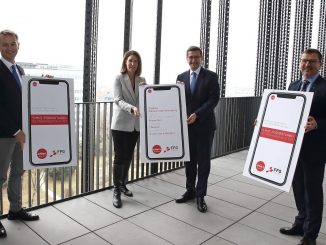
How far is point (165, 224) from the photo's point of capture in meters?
2.67

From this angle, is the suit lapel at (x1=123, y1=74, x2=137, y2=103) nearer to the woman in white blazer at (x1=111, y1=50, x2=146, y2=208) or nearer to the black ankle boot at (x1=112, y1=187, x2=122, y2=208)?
the woman in white blazer at (x1=111, y1=50, x2=146, y2=208)

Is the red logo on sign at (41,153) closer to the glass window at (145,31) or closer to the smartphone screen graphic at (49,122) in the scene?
the smartphone screen graphic at (49,122)

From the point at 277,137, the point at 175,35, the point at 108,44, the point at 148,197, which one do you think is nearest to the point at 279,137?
the point at 277,137

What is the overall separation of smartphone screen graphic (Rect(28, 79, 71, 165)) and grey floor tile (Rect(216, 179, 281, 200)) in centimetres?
211

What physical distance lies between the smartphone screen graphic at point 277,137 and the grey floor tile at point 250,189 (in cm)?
129

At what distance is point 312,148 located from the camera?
86.7 inches

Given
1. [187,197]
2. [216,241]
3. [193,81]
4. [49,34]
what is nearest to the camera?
[216,241]

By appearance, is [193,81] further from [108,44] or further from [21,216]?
[21,216]

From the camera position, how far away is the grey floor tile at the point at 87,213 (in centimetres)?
264

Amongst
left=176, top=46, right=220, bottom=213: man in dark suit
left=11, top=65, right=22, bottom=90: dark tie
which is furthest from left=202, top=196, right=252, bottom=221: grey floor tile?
left=11, top=65, right=22, bottom=90: dark tie

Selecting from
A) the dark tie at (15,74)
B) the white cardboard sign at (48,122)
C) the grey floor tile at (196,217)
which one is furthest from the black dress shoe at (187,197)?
the dark tie at (15,74)

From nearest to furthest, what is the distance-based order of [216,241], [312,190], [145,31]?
[312,190], [216,241], [145,31]

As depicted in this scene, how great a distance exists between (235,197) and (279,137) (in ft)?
4.53

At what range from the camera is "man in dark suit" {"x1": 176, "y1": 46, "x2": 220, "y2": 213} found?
115 inches
